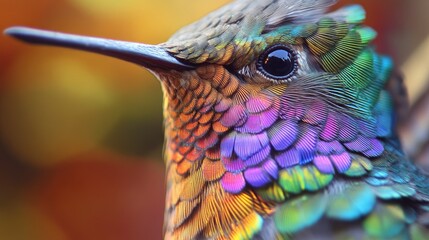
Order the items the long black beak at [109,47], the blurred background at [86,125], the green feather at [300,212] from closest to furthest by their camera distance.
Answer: the long black beak at [109,47] < the green feather at [300,212] < the blurred background at [86,125]

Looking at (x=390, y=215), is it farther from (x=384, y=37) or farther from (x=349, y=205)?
(x=384, y=37)

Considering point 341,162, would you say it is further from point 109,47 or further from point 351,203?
point 109,47

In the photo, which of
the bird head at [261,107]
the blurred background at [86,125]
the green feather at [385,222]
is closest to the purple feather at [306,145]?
the bird head at [261,107]

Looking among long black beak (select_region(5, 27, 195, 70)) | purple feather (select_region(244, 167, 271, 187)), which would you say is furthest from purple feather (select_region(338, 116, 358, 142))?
long black beak (select_region(5, 27, 195, 70))

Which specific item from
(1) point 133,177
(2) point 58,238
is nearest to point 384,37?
(1) point 133,177

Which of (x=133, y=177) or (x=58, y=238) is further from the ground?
(x=133, y=177)

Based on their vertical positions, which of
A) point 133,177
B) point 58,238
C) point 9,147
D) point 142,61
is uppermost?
point 142,61

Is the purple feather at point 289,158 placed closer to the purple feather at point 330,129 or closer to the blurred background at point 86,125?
the purple feather at point 330,129
